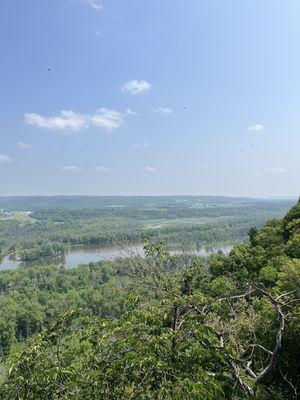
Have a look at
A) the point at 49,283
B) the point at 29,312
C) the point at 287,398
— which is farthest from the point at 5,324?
the point at 287,398

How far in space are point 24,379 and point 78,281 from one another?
52005 mm

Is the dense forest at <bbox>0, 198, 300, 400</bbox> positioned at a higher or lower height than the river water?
higher

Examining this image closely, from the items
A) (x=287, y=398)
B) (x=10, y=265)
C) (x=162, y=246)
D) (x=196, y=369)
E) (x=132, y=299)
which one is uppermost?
(x=162, y=246)

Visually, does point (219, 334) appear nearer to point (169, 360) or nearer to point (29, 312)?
point (169, 360)

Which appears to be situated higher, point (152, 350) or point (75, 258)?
point (152, 350)

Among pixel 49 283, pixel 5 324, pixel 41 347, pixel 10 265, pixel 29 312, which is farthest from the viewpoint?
pixel 10 265

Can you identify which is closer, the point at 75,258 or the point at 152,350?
the point at 152,350

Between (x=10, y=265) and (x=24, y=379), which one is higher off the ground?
(x=24, y=379)

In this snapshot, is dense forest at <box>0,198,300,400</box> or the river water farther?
the river water

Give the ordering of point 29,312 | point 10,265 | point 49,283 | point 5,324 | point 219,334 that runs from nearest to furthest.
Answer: point 219,334
point 5,324
point 29,312
point 49,283
point 10,265

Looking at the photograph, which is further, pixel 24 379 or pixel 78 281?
pixel 78 281

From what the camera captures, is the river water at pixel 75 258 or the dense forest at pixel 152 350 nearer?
the dense forest at pixel 152 350

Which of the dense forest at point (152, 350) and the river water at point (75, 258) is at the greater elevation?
the dense forest at point (152, 350)

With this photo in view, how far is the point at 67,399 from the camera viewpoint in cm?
388
